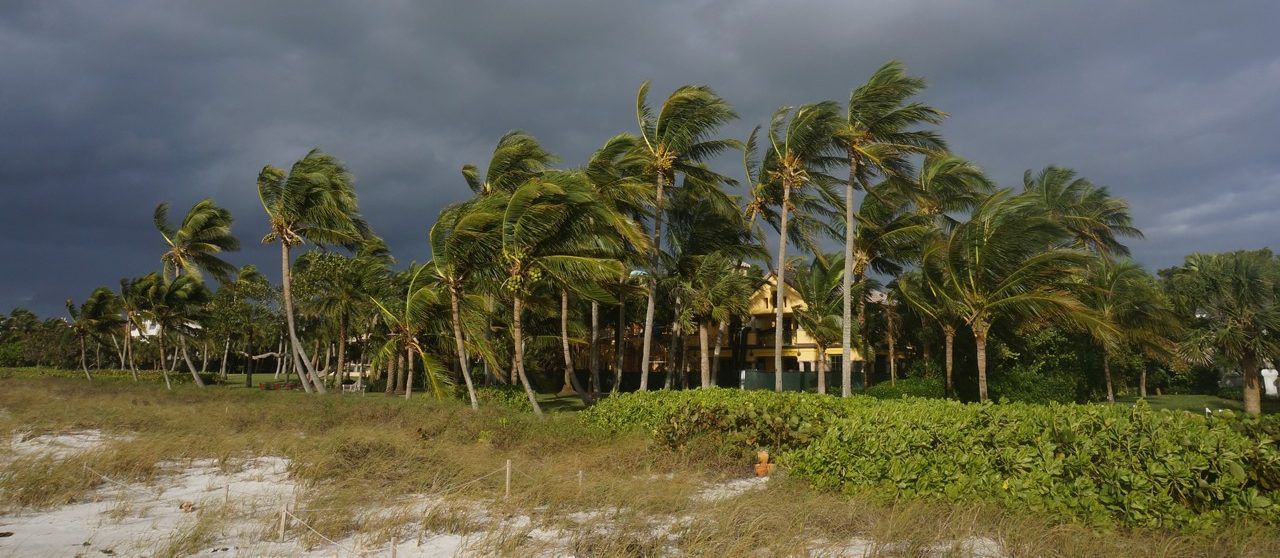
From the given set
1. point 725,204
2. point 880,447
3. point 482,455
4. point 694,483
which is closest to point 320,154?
point 725,204

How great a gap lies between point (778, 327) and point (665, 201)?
198 inches

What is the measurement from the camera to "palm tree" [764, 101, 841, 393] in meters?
18.1

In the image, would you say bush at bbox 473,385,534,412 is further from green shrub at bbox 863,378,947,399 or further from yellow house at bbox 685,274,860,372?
yellow house at bbox 685,274,860,372

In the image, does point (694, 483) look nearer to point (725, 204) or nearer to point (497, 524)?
point (497, 524)

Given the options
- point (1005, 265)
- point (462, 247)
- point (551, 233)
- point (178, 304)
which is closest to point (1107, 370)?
point (1005, 265)

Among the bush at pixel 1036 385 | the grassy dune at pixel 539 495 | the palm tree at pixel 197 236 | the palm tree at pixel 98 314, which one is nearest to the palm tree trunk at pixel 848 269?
the bush at pixel 1036 385

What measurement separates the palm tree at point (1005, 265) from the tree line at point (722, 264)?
56 millimetres

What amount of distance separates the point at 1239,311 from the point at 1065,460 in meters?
23.6

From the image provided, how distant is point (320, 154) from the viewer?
2511 cm

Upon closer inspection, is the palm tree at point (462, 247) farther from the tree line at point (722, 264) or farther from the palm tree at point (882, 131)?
the palm tree at point (882, 131)

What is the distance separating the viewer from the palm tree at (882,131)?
1772 centimetres

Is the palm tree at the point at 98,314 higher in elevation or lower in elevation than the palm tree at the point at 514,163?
lower

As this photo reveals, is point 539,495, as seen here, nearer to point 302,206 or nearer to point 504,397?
point 504,397

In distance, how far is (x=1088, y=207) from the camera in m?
32.9
